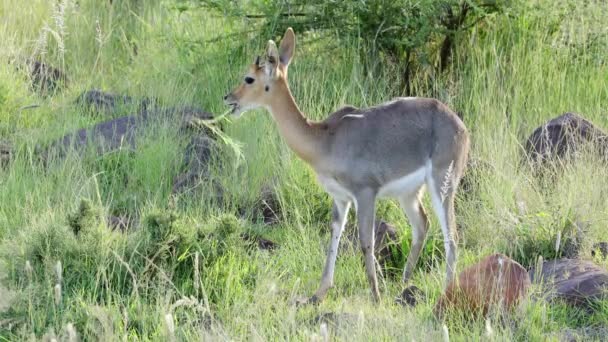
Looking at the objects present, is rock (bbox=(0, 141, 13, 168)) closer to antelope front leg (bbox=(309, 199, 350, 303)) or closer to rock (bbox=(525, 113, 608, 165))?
antelope front leg (bbox=(309, 199, 350, 303))

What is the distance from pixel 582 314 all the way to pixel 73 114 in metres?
5.09

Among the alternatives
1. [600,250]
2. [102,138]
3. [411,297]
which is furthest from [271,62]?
[600,250]

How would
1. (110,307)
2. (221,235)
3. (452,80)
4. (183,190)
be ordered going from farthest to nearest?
(452,80)
(183,190)
(221,235)
(110,307)

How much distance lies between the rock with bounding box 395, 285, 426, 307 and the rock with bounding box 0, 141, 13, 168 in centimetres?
344

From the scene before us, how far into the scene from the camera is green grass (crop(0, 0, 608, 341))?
5992mm

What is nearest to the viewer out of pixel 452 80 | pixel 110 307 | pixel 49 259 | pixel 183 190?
pixel 110 307

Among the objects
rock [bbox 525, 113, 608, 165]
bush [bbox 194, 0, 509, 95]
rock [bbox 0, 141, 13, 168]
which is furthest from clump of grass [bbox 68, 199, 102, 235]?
bush [bbox 194, 0, 509, 95]

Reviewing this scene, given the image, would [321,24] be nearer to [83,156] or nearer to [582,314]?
[83,156]

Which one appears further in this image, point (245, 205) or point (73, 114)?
point (73, 114)

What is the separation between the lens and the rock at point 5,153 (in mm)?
8578

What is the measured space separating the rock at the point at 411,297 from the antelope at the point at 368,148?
18 centimetres

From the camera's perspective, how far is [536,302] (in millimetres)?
6047

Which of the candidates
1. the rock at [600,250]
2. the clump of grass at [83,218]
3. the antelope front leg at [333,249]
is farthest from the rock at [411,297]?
the clump of grass at [83,218]

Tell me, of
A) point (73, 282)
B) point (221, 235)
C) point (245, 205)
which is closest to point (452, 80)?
point (245, 205)
